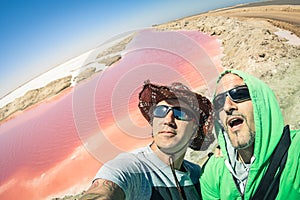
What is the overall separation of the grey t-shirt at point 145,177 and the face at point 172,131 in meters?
0.09

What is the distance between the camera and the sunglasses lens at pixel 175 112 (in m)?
2.04

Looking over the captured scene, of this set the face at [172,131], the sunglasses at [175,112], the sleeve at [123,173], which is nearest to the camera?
the sleeve at [123,173]

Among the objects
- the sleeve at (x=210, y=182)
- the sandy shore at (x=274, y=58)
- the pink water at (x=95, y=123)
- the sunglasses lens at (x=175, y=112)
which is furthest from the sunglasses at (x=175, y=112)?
the sandy shore at (x=274, y=58)

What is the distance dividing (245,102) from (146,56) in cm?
65

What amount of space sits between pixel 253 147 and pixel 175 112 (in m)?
0.52

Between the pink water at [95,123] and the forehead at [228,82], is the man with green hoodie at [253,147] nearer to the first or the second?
the forehead at [228,82]

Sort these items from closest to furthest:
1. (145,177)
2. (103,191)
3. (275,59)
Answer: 1. (103,191)
2. (145,177)
3. (275,59)

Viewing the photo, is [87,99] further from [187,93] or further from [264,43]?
[264,43]

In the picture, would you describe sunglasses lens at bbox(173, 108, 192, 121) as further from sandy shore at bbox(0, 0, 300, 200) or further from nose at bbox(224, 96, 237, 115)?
sandy shore at bbox(0, 0, 300, 200)

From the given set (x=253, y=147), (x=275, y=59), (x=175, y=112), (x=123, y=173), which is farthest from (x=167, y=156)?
(x=275, y=59)

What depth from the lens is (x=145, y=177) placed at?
5.80ft

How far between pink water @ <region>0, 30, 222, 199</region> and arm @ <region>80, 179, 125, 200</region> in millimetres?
277

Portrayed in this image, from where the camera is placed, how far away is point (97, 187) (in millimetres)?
1475

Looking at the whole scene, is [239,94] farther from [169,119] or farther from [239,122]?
[169,119]
